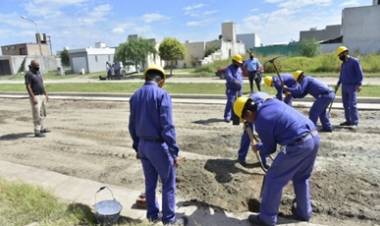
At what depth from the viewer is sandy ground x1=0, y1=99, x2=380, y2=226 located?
4.97 m

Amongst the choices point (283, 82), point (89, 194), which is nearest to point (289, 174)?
point (89, 194)

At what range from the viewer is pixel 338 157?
259 inches

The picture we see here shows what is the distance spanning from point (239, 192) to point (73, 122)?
7478 mm

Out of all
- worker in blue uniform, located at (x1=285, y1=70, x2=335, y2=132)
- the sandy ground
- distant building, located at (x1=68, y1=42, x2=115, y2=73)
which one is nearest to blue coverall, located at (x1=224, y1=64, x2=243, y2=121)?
the sandy ground

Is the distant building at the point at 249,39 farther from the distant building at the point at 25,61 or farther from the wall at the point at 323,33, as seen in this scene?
the distant building at the point at 25,61

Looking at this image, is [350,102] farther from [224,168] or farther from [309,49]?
[309,49]

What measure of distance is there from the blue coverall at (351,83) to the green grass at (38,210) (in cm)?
623

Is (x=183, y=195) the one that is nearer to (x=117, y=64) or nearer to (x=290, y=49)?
(x=117, y=64)

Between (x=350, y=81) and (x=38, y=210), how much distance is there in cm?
713

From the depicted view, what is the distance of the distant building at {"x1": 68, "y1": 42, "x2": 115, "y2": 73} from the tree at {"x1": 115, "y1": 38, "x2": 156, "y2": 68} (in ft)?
37.4

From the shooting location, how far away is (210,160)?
6.63m

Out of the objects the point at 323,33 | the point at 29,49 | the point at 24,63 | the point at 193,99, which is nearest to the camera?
the point at 193,99

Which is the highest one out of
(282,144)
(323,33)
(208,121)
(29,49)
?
(323,33)

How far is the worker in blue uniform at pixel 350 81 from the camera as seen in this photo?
27.5ft
